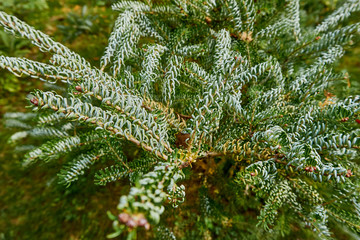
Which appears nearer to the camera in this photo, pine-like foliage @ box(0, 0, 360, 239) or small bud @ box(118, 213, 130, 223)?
small bud @ box(118, 213, 130, 223)

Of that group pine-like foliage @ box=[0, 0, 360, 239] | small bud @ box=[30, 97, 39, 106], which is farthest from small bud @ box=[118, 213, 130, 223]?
small bud @ box=[30, 97, 39, 106]

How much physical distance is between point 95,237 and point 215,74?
1428 mm

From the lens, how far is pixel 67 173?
759 millimetres

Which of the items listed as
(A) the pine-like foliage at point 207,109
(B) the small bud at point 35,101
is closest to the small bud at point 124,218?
(A) the pine-like foliage at point 207,109

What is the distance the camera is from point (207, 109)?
501mm

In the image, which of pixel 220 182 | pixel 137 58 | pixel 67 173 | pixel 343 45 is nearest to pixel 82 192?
pixel 67 173

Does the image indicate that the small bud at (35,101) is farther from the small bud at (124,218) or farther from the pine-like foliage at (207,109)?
the small bud at (124,218)

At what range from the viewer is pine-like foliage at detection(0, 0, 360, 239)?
49cm

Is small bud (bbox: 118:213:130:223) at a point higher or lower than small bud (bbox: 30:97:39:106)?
lower

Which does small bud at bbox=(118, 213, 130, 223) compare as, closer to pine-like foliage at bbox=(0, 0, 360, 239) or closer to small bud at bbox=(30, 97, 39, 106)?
pine-like foliage at bbox=(0, 0, 360, 239)

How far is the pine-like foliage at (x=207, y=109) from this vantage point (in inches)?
19.1

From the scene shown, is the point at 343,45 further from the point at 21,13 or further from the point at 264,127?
the point at 21,13

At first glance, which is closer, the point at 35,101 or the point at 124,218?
the point at 124,218

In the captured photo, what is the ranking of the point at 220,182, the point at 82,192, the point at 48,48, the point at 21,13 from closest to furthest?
the point at 48,48
the point at 220,182
the point at 82,192
the point at 21,13
